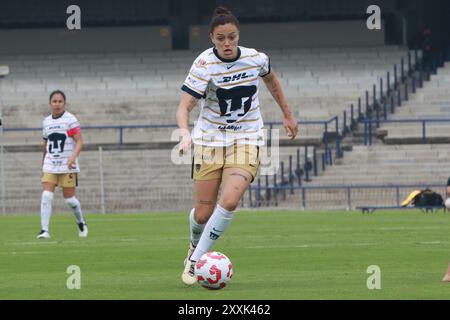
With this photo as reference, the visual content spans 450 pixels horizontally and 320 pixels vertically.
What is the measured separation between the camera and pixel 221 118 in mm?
12398

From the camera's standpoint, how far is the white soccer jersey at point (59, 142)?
21.5 metres

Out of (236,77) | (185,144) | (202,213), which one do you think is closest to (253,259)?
(202,213)

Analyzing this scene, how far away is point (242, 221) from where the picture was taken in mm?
26531

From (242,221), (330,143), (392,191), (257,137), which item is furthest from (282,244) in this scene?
(330,143)

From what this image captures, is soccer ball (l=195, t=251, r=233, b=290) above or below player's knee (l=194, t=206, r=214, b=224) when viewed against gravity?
below

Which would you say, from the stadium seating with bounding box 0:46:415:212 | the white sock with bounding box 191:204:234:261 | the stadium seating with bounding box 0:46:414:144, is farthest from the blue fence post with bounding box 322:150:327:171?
the white sock with bounding box 191:204:234:261

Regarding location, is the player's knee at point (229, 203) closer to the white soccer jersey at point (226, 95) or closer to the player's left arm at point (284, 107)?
the white soccer jersey at point (226, 95)

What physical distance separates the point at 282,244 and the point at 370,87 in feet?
85.3

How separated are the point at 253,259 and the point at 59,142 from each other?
696cm

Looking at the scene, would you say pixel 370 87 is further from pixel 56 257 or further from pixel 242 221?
pixel 56 257

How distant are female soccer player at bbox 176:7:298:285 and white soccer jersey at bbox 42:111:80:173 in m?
9.27

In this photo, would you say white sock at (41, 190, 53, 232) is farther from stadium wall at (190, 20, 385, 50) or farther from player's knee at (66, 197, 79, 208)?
stadium wall at (190, 20, 385, 50)

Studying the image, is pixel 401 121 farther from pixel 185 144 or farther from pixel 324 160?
pixel 185 144

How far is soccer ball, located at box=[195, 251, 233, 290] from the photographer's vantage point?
11.6 metres
